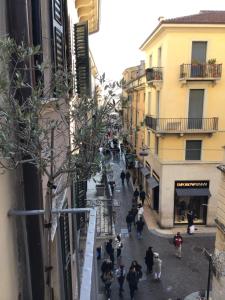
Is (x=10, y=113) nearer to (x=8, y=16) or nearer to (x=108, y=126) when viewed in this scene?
(x=108, y=126)

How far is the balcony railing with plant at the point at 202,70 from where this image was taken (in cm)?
1888

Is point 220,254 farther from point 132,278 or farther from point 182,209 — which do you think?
point 182,209

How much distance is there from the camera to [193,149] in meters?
20.3

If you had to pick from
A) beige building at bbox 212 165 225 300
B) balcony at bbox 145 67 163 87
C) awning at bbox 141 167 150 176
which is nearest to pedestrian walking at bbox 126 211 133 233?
awning at bbox 141 167 150 176

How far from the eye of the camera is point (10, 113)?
88.1 inches

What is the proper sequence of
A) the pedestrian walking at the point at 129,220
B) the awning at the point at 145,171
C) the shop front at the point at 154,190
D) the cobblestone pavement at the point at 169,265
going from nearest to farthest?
the cobblestone pavement at the point at 169,265
the pedestrian walking at the point at 129,220
the shop front at the point at 154,190
the awning at the point at 145,171

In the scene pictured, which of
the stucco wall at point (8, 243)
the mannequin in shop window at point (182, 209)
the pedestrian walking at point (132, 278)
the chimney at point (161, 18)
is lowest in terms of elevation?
the mannequin in shop window at point (182, 209)

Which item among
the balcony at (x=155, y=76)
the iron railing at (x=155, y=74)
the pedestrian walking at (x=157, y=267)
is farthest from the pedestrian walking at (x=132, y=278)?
the iron railing at (x=155, y=74)

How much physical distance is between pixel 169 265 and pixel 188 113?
28.6 feet

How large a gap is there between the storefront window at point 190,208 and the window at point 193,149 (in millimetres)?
2598

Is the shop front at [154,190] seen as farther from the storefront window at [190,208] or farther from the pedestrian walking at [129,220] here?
the pedestrian walking at [129,220]

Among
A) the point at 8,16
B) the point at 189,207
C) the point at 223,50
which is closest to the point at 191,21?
the point at 223,50

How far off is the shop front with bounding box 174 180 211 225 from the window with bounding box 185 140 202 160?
62.4 inches

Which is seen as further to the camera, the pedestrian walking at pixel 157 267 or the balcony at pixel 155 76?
the balcony at pixel 155 76
